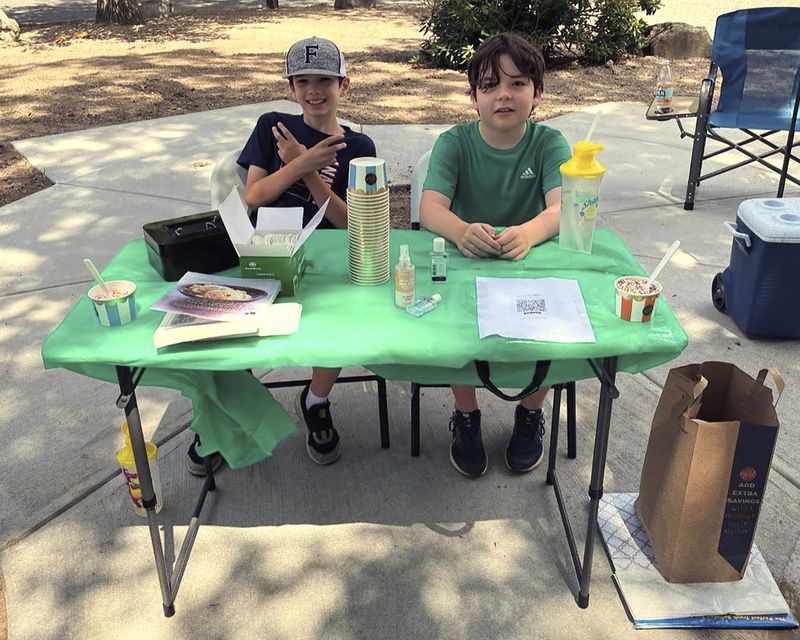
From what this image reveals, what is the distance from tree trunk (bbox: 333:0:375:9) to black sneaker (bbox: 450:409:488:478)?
48.3ft

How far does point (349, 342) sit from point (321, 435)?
99cm

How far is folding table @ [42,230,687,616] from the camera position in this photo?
5.90ft

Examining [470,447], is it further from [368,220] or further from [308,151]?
[308,151]

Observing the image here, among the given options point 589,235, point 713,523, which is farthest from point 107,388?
point 713,523

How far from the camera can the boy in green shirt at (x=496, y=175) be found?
8.14 feet

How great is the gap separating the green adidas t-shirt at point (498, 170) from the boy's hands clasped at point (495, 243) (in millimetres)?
346

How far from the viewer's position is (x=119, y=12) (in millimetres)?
13070

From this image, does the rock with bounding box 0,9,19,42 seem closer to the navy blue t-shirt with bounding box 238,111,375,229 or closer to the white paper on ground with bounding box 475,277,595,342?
the navy blue t-shirt with bounding box 238,111,375,229

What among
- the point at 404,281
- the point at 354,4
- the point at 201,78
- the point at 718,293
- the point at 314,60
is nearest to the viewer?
the point at 404,281

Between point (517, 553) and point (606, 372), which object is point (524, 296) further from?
point (517, 553)

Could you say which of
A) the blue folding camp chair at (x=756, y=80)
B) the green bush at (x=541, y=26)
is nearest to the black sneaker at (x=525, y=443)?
the blue folding camp chair at (x=756, y=80)

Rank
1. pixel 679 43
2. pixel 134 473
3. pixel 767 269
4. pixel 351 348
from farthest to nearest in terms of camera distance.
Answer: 1. pixel 679 43
2. pixel 767 269
3. pixel 134 473
4. pixel 351 348

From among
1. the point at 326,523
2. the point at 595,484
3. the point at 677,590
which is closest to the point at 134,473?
the point at 326,523

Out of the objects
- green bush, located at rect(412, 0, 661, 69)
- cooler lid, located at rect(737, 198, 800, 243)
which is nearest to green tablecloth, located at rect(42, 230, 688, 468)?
cooler lid, located at rect(737, 198, 800, 243)
